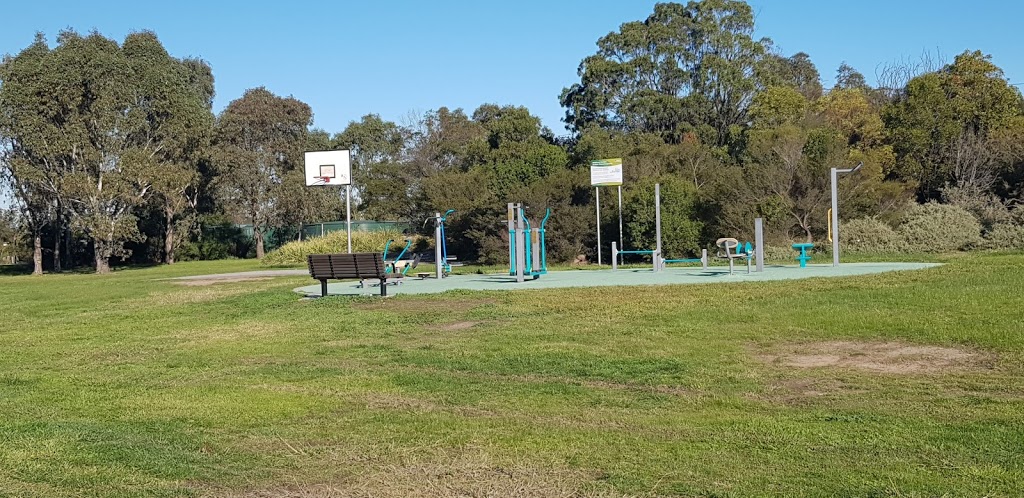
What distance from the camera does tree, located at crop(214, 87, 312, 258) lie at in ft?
178

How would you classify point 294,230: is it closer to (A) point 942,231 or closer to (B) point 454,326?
(A) point 942,231

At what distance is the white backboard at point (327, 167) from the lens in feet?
91.8

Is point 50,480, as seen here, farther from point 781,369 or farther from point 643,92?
point 643,92

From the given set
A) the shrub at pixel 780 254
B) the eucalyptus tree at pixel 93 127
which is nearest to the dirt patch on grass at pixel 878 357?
the shrub at pixel 780 254

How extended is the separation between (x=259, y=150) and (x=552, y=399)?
51901 mm

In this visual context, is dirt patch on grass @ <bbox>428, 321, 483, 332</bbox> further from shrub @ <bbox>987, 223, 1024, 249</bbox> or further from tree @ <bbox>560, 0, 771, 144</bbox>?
tree @ <bbox>560, 0, 771, 144</bbox>

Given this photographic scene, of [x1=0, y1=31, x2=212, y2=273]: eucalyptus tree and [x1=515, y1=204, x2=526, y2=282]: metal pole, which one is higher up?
[x1=0, y1=31, x2=212, y2=273]: eucalyptus tree

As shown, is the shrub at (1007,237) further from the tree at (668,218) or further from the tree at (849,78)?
the tree at (849,78)

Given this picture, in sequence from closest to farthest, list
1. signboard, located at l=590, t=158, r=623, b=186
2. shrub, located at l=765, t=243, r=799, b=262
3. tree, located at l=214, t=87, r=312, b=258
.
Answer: shrub, located at l=765, t=243, r=799, b=262
signboard, located at l=590, t=158, r=623, b=186
tree, located at l=214, t=87, r=312, b=258

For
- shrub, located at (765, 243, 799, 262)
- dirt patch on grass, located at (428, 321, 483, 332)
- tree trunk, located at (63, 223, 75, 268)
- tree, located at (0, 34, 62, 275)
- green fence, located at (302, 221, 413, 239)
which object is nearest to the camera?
dirt patch on grass, located at (428, 321, 483, 332)

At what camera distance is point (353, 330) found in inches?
471

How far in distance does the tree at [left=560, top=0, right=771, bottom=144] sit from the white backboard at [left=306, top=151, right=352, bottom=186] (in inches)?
1036

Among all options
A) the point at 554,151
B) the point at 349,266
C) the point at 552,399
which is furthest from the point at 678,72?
the point at 552,399

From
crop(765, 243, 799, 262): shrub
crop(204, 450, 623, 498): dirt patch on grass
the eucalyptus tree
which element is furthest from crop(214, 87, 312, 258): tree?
crop(204, 450, 623, 498): dirt patch on grass
